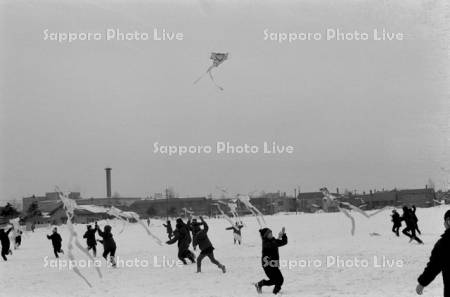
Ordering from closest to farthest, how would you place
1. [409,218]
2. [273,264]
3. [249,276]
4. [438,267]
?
[438,267] → [273,264] → [249,276] → [409,218]

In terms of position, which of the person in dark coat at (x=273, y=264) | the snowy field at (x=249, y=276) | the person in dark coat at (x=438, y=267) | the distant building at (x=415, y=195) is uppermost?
the distant building at (x=415, y=195)

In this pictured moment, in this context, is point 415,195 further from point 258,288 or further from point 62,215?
point 258,288

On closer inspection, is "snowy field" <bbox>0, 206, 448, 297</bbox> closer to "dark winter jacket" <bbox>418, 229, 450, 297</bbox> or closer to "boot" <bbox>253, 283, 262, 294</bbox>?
"boot" <bbox>253, 283, 262, 294</bbox>

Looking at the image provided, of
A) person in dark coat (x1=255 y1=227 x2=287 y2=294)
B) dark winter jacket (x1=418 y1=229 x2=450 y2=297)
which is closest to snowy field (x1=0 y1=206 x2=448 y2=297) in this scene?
person in dark coat (x1=255 y1=227 x2=287 y2=294)

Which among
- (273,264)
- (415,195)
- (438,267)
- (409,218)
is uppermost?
(415,195)

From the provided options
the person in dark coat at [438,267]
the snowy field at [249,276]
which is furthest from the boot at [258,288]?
the person in dark coat at [438,267]

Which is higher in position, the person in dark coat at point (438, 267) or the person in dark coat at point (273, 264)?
the person in dark coat at point (438, 267)

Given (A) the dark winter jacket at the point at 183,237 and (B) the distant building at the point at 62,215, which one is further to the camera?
→ (B) the distant building at the point at 62,215

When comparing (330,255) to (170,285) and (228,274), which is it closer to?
(228,274)

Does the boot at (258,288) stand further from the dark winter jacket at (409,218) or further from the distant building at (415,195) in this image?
the distant building at (415,195)

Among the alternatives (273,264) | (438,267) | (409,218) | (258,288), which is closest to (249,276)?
(258,288)

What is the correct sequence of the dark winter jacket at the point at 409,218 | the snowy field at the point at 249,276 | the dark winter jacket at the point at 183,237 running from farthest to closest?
1. the dark winter jacket at the point at 409,218
2. the dark winter jacket at the point at 183,237
3. the snowy field at the point at 249,276

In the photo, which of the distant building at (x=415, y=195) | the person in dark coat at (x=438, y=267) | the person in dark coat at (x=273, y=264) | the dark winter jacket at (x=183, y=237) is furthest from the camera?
the distant building at (x=415, y=195)
